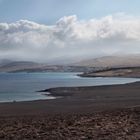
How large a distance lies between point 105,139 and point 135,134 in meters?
1.36

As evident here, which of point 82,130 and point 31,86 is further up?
point 82,130

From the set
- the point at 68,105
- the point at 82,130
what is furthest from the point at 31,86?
the point at 82,130

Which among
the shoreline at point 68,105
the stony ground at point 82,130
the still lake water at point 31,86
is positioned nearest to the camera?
the stony ground at point 82,130

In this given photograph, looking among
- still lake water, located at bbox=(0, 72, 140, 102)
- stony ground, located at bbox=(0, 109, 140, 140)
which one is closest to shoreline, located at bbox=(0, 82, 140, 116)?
still lake water, located at bbox=(0, 72, 140, 102)

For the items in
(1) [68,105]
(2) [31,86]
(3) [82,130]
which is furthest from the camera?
(2) [31,86]

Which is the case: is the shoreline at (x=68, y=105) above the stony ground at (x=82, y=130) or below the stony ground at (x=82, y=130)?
below

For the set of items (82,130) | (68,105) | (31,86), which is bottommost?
(68,105)

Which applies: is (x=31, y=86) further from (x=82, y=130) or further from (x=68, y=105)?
(x=82, y=130)

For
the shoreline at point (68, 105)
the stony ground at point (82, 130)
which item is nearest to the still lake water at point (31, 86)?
the shoreline at point (68, 105)

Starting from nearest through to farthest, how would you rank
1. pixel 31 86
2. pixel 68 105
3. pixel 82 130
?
pixel 82 130 < pixel 68 105 < pixel 31 86

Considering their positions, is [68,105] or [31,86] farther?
[31,86]

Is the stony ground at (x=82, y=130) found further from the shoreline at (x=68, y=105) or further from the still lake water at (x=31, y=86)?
the still lake water at (x=31, y=86)

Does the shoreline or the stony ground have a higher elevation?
the stony ground

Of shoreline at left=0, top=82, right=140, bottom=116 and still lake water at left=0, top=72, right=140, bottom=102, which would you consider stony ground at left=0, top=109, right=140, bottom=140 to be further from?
still lake water at left=0, top=72, right=140, bottom=102
